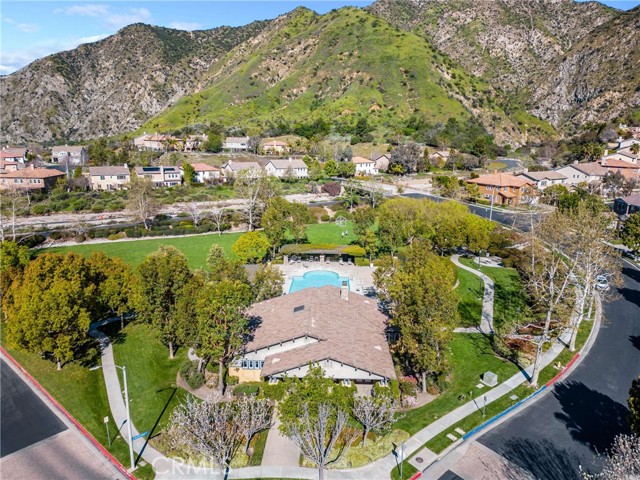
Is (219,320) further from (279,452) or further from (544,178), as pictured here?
(544,178)

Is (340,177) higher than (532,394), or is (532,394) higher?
(340,177)

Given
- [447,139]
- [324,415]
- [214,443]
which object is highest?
[447,139]

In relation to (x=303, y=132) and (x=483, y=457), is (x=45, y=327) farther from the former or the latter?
(x=303, y=132)

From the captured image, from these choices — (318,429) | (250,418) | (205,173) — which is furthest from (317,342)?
(205,173)

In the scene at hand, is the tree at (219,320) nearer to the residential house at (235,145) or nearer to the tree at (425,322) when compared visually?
the tree at (425,322)

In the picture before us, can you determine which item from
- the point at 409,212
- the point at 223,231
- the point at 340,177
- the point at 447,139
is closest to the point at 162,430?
the point at 409,212

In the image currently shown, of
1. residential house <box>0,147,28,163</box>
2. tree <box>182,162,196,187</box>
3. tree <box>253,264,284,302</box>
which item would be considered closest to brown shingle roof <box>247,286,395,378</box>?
tree <box>253,264,284,302</box>
